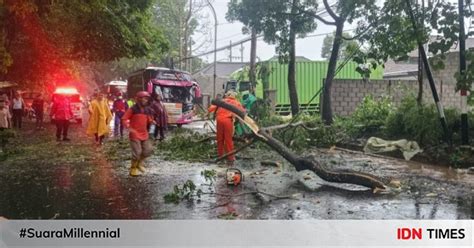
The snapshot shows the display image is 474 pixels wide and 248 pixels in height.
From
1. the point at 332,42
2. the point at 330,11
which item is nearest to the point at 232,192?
the point at 332,42

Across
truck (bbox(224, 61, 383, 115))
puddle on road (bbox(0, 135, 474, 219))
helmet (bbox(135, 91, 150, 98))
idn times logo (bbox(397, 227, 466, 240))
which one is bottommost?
idn times logo (bbox(397, 227, 466, 240))

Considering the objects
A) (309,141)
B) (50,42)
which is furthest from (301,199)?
(50,42)

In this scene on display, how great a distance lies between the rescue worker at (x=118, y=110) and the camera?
137 inches

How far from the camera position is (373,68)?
338 cm

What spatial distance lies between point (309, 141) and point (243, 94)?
67 centimetres

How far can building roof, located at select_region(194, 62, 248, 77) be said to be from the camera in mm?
3189

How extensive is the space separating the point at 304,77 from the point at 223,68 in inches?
22.1

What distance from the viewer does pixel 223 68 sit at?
10.5 feet

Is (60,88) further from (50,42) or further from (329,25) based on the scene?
(329,25)

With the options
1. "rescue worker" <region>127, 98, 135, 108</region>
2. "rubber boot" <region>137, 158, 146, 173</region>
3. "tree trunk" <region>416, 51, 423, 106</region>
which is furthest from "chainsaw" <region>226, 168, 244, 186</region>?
"tree trunk" <region>416, 51, 423, 106</region>

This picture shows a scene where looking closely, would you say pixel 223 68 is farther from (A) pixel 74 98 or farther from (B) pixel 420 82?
(B) pixel 420 82

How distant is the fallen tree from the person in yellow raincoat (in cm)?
82

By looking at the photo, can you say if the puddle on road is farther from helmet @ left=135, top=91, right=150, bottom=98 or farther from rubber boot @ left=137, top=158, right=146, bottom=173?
helmet @ left=135, top=91, right=150, bottom=98

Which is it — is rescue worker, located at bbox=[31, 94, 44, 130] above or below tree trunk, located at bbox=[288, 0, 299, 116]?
below
